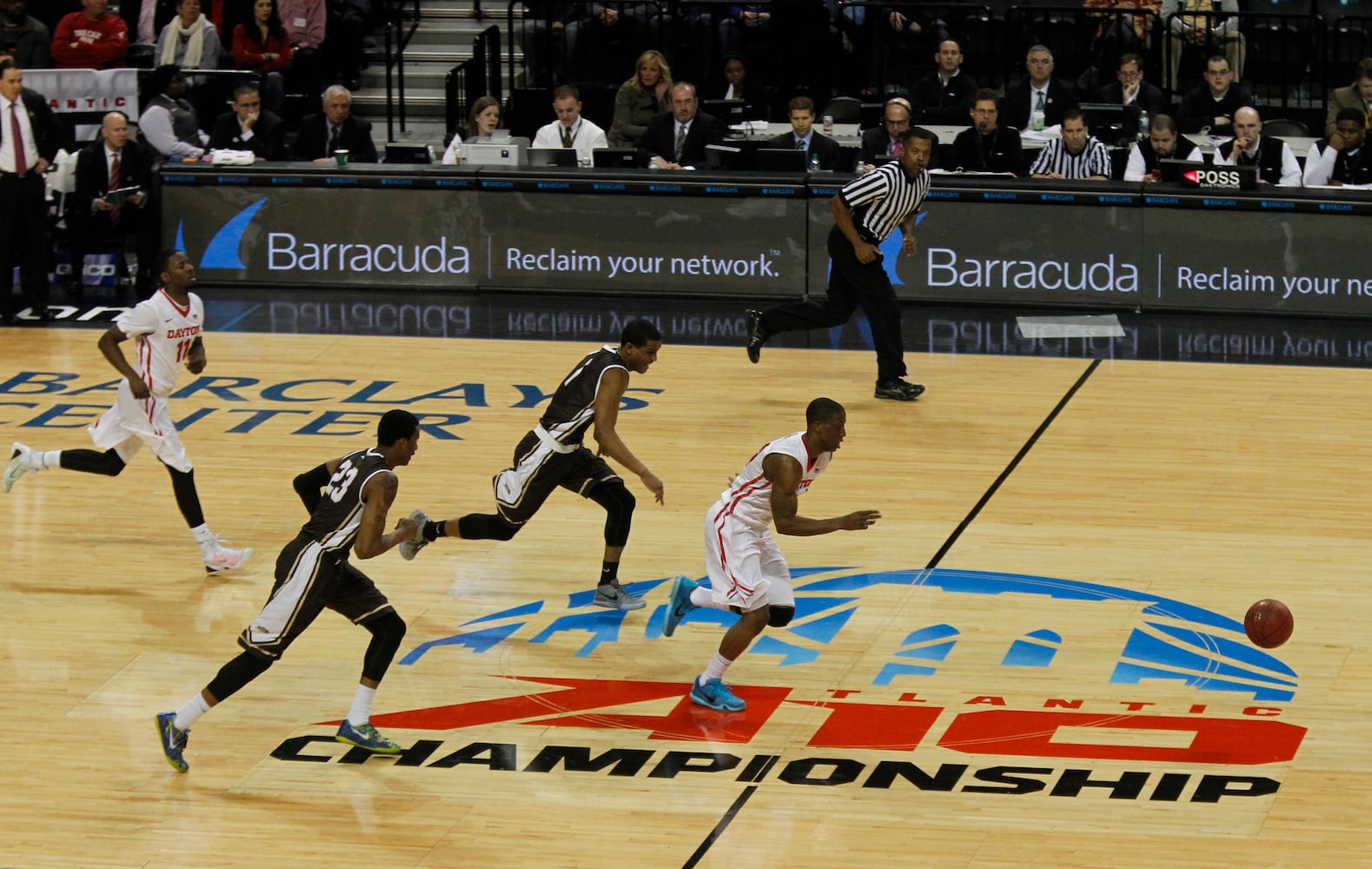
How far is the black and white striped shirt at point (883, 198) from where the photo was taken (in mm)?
14852

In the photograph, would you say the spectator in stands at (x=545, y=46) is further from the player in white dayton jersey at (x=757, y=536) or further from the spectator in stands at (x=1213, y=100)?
the player in white dayton jersey at (x=757, y=536)

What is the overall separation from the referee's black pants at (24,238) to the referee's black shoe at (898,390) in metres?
8.00

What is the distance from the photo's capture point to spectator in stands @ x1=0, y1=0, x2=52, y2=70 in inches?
863

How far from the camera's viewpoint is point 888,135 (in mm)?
19250

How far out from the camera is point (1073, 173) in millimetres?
18719

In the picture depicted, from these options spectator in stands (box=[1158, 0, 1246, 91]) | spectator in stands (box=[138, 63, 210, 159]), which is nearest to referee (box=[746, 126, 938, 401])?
spectator in stands (box=[138, 63, 210, 159])

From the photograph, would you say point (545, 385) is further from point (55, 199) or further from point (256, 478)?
point (55, 199)

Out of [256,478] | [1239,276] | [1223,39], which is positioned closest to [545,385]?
[256,478]

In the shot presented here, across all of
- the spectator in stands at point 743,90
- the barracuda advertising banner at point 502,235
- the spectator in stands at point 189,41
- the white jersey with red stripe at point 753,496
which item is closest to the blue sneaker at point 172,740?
the white jersey with red stripe at point 753,496

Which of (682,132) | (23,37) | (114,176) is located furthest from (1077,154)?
(23,37)

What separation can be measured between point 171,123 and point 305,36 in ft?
10.9

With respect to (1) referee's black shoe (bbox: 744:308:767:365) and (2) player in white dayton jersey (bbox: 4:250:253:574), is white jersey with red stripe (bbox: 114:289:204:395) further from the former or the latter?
(1) referee's black shoe (bbox: 744:308:767:365)

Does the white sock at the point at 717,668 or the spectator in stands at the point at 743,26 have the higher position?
the spectator in stands at the point at 743,26

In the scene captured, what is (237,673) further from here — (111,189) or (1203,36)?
(1203,36)
